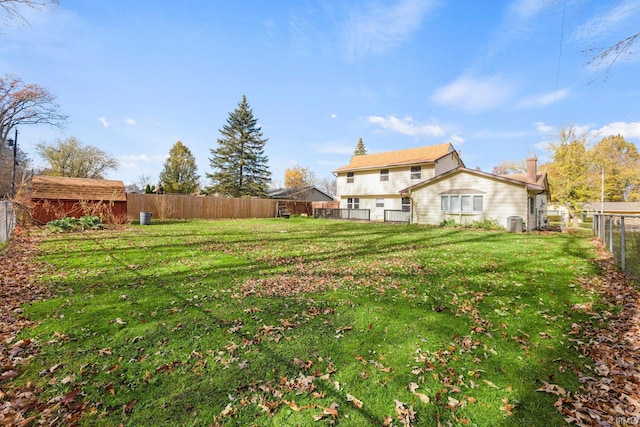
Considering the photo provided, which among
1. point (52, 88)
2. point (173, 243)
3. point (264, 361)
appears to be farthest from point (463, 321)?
point (52, 88)

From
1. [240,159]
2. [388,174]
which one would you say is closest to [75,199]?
[240,159]

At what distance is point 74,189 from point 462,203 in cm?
2507

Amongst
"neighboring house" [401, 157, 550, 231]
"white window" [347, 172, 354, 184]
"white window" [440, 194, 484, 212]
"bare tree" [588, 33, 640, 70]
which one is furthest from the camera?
"white window" [347, 172, 354, 184]

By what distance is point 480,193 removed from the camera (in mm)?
17484

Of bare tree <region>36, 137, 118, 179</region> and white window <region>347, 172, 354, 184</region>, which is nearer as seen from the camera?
white window <region>347, 172, 354, 184</region>

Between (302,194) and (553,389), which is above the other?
(302,194)

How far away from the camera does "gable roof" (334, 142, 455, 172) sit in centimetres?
2330

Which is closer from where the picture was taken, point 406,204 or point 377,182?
point 406,204

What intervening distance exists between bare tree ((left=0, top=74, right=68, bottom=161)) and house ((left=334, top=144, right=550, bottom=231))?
25.8m

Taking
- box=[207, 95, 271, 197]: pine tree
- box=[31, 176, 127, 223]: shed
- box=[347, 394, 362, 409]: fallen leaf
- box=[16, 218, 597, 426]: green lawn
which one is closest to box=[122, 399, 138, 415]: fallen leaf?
box=[16, 218, 597, 426]: green lawn

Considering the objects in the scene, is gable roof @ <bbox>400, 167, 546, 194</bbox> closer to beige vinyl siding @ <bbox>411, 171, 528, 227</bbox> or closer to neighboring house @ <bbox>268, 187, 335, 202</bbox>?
beige vinyl siding @ <bbox>411, 171, 528, 227</bbox>

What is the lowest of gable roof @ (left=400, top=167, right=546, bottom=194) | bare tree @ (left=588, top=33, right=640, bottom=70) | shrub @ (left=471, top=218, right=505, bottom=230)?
shrub @ (left=471, top=218, right=505, bottom=230)

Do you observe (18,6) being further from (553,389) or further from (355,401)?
(553,389)

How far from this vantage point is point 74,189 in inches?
672
